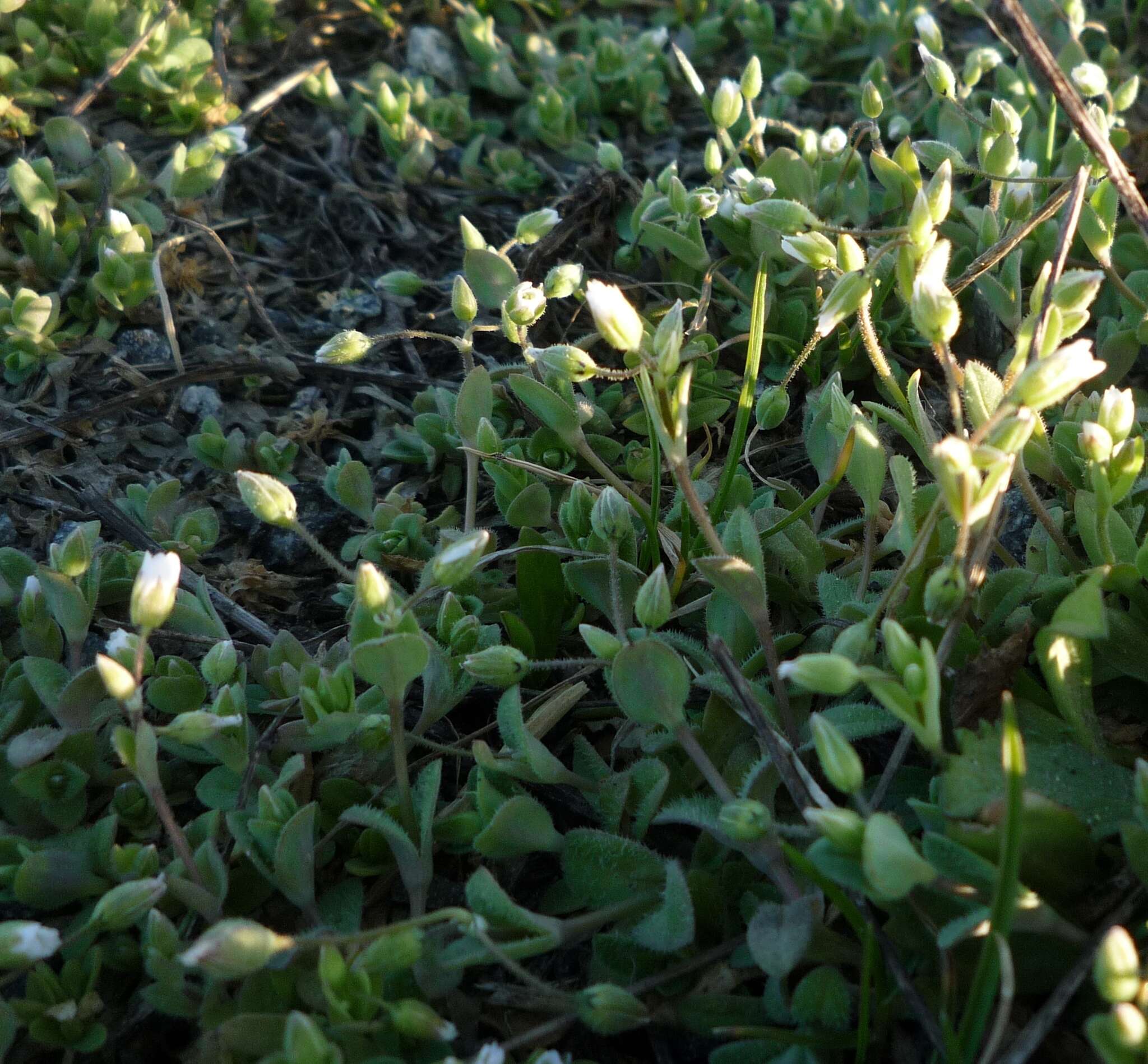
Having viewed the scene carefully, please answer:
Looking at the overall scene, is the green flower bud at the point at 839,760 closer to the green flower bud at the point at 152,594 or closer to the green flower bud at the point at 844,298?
the green flower bud at the point at 844,298

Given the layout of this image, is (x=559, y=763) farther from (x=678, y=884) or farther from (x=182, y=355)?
(x=182, y=355)

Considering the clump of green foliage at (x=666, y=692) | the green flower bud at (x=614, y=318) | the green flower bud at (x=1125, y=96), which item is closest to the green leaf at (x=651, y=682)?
the clump of green foliage at (x=666, y=692)

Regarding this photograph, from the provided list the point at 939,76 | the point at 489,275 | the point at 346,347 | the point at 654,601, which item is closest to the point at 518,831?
the point at 654,601

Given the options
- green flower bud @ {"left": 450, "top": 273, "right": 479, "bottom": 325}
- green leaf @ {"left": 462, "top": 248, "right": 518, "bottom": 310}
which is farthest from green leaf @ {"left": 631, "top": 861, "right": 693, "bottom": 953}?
green leaf @ {"left": 462, "top": 248, "right": 518, "bottom": 310}

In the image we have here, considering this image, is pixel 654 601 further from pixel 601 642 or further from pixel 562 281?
pixel 562 281

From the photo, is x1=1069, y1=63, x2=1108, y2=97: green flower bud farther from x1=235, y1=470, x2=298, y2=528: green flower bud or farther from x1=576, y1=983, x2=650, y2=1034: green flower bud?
x1=576, y1=983, x2=650, y2=1034: green flower bud
